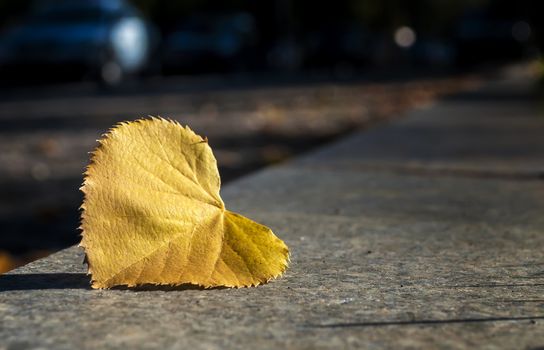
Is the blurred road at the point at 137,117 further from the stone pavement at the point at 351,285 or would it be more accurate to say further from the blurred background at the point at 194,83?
the stone pavement at the point at 351,285

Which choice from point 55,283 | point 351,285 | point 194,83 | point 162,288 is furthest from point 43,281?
point 194,83

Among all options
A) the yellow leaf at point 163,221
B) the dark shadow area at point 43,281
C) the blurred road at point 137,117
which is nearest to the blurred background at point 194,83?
the blurred road at point 137,117

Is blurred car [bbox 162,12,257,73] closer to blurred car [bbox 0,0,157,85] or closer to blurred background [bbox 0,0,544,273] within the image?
blurred background [bbox 0,0,544,273]

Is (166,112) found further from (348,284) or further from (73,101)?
(348,284)

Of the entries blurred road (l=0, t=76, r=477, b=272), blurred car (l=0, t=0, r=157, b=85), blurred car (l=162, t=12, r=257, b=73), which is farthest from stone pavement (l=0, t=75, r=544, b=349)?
blurred car (l=162, t=12, r=257, b=73)

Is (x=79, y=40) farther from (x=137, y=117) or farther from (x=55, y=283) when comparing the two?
(x=55, y=283)
